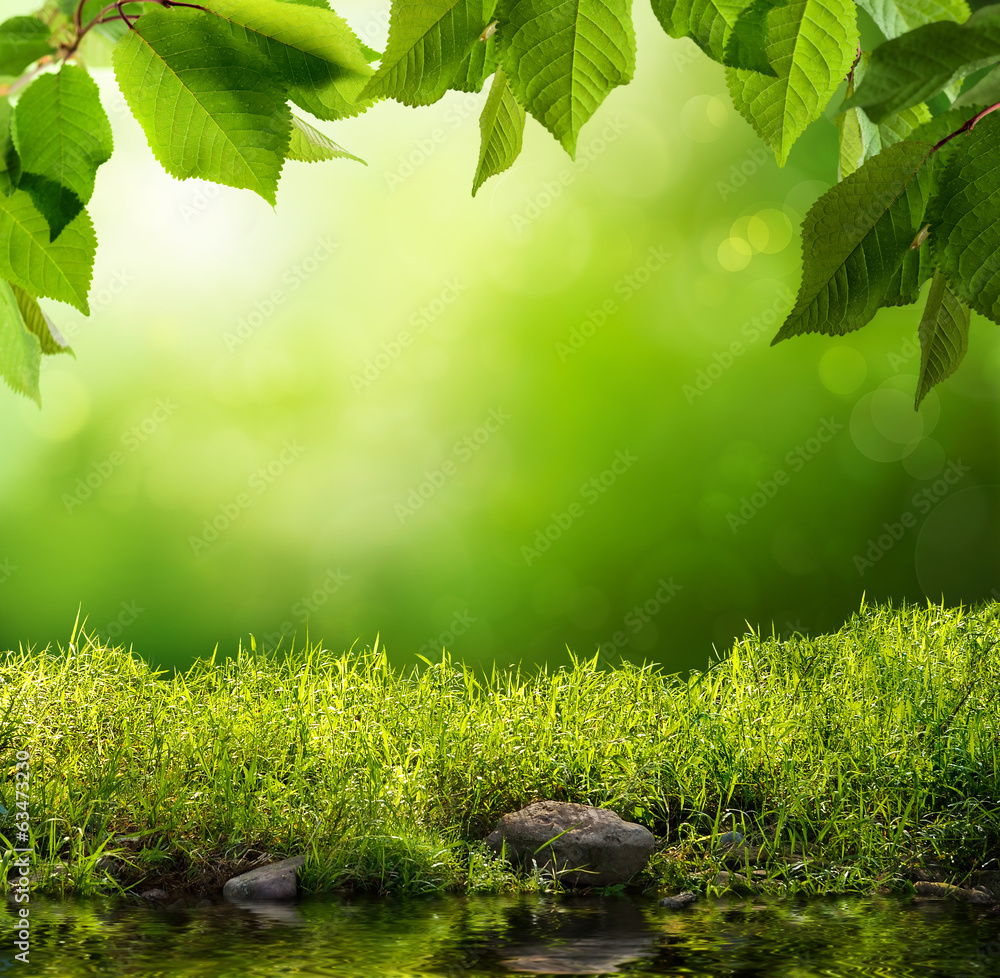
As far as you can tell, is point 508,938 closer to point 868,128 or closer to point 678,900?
point 678,900

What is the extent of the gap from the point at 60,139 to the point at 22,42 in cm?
4

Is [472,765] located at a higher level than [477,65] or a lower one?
lower

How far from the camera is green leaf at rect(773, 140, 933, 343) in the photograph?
0.44 meters

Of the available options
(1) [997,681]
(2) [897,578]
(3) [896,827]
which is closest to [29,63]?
(3) [896,827]

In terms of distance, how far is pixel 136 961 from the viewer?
6.15 feet

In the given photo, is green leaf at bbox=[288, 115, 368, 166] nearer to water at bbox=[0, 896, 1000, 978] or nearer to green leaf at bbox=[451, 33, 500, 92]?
green leaf at bbox=[451, 33, 500, 92]

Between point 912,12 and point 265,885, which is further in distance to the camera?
point 265,885

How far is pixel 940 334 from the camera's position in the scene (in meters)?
0.51

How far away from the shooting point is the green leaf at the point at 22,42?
408mm

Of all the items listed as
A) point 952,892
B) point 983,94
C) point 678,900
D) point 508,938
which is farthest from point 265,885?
point 983,94

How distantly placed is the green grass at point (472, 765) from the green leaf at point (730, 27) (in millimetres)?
2527

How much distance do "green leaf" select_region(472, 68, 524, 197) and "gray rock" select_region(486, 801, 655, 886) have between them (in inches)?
95.7

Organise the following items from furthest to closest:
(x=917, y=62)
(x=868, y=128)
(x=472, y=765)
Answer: (x=472, y=765) → (x=868, y=128) → (x=917, y=62)

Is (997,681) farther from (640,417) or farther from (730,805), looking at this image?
(640,417)
